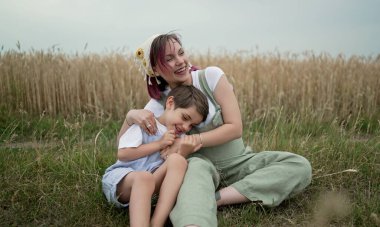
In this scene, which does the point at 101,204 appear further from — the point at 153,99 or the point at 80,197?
the point at 153,99

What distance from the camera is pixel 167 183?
2.32m

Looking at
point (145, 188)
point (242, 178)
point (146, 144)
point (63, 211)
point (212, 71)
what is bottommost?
point (63, 211)

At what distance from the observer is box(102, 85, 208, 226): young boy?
7.45ft

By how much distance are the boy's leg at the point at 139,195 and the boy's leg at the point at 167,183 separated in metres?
0.06

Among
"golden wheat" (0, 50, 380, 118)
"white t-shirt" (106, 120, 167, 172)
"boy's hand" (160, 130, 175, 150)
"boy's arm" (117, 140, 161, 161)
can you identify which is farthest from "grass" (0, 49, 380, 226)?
"boy's hand" (160, 130, 175, 150)

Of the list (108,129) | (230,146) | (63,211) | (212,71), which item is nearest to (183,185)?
(230,146)

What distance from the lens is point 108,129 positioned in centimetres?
560

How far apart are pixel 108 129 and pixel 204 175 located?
11.1 ft

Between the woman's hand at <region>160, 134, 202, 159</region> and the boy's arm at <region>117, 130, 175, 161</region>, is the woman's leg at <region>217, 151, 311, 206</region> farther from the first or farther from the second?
the boy's arm at <region>117, 130, 175, 161</region>

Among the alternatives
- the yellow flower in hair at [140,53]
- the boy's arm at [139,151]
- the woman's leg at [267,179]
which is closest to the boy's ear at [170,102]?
the boy's arm at [139,151]

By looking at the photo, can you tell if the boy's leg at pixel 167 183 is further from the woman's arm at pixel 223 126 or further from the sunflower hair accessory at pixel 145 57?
the sunflower hair accessory at pixel 145 57

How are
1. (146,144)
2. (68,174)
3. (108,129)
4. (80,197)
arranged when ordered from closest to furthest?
(146,144) < (80,197) < (68,174) < (108,129)

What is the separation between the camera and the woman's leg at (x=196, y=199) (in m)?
2.11

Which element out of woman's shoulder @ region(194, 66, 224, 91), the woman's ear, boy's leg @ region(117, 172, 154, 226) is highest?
woman's shoulder @ region(194, 66, 224, 91)
